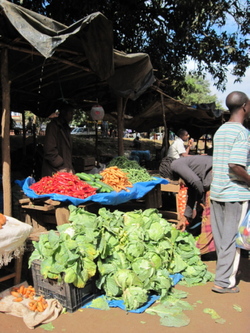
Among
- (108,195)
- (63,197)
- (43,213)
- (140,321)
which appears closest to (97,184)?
(108,195)

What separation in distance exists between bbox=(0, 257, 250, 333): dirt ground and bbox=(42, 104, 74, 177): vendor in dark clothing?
2.70 meters

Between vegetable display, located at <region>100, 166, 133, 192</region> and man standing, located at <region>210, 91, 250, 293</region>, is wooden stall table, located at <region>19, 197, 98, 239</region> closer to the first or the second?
vegetable display, located at <region>100, 166, 133, 192</region>

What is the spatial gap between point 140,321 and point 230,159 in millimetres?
1828

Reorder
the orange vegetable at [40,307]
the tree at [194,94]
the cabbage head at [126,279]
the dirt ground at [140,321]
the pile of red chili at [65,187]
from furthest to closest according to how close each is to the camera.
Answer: the tree at [194,94]
the pile of red chili at [65,187]
the cabbage head at [126,279]
the orange vegetable at [40,307]
the dirt ground at [140,321]

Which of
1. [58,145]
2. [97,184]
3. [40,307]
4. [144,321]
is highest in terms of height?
[58,145]

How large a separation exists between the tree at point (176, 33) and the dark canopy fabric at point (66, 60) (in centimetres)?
339

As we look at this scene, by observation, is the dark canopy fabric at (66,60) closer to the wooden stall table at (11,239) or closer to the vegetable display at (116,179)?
the vegetable display at (116,179)

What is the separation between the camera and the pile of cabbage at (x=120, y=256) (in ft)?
9.48

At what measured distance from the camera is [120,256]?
3.26 metres

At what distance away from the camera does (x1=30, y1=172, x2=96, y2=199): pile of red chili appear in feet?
13.0

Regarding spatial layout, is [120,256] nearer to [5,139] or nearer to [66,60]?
[5,139]

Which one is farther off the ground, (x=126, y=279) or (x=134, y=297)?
(x=126, y=279)

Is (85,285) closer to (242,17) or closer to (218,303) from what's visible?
(218,303)

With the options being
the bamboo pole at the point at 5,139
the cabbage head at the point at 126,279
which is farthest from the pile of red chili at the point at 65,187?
the cabbage head at the point at 126,279
